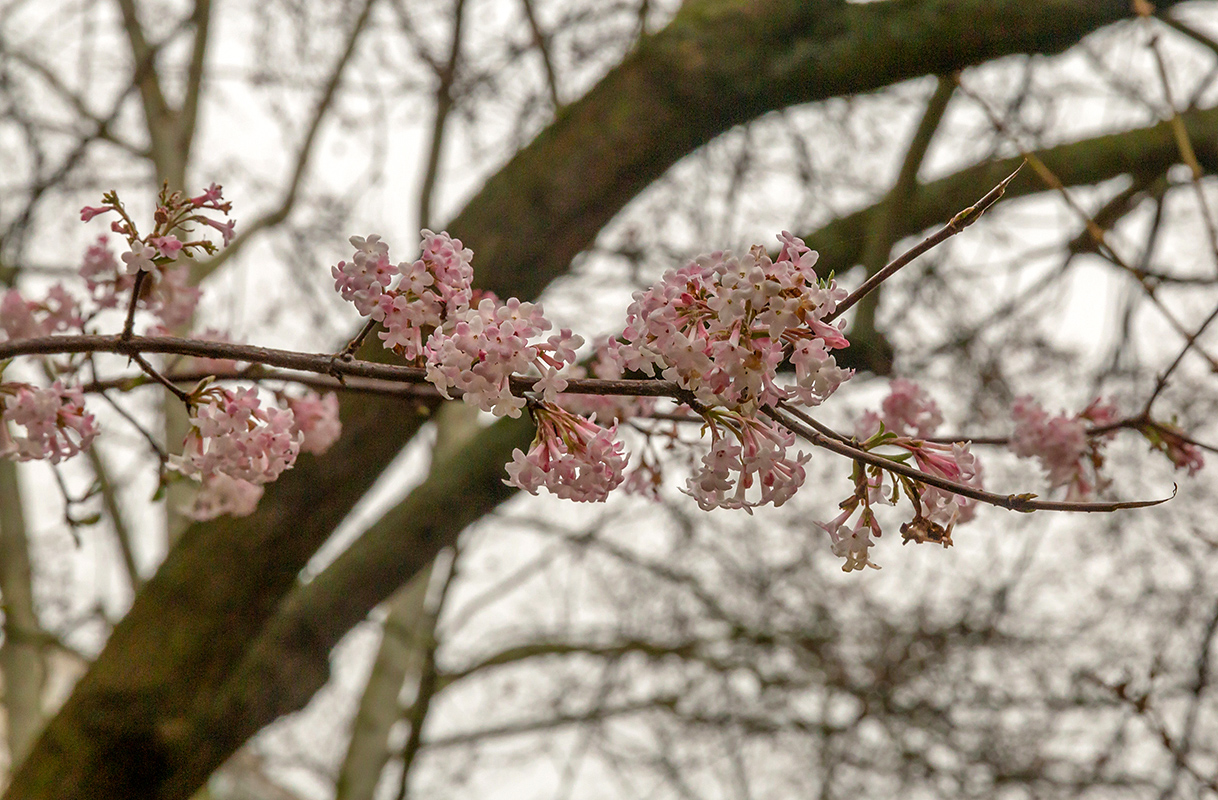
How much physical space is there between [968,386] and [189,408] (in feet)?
12.6

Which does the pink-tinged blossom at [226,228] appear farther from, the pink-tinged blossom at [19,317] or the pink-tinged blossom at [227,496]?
the pink-tinged blossom at [227,496]

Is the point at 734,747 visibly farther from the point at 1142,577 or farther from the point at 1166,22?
the point at 1166,22

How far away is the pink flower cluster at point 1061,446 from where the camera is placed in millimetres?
1774

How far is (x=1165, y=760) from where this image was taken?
15.8ft

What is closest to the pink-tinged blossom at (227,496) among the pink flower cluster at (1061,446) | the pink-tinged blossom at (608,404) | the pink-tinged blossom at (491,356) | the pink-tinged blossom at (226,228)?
the pink-tinged blossom at (608,404)

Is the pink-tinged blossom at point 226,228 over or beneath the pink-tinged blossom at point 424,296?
over

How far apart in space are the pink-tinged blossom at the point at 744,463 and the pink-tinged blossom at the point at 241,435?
59 cm

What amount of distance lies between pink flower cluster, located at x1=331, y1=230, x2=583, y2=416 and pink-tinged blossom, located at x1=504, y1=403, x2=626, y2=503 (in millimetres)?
55

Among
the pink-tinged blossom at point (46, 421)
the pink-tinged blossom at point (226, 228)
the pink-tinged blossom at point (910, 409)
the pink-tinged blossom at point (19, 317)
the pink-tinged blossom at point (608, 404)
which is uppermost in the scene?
the pink-tinged blossom at point (910, 409)

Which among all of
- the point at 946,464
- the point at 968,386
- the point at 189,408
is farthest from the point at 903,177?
the point at 189,408

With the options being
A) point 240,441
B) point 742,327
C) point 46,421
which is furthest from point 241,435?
point 742,327

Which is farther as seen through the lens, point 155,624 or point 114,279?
point 155,624

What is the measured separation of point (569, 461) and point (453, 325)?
19cm

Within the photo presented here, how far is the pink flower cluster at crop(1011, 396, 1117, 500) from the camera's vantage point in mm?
1774
